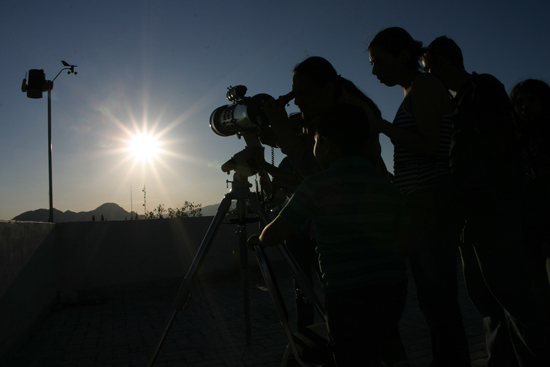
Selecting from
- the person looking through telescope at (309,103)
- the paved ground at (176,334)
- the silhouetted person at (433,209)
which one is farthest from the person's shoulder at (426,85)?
the paved ground at (176,334)

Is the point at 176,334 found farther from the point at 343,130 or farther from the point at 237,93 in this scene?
the point at 343,130

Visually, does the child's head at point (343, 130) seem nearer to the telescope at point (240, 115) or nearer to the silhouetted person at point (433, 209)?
the silhouetted person at point (433, 209)

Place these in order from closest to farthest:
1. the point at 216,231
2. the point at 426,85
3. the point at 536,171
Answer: the point at 426,85
the point at 536,171
the point at 216,231

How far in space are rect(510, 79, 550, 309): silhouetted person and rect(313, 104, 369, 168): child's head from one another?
1033mm

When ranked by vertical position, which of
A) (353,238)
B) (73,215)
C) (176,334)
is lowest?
(176,334)

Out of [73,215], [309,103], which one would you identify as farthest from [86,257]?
[73,215]

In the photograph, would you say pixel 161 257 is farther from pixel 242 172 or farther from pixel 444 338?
pixel 444 338

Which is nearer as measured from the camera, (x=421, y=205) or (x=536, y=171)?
(x=421, y=205)

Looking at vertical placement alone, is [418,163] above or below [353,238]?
above

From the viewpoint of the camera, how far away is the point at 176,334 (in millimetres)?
3764

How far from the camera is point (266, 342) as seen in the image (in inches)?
132

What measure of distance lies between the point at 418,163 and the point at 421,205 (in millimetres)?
211

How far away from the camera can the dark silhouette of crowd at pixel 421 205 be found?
1400mm

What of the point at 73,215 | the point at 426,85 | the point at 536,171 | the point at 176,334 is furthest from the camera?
the point at 73,215
